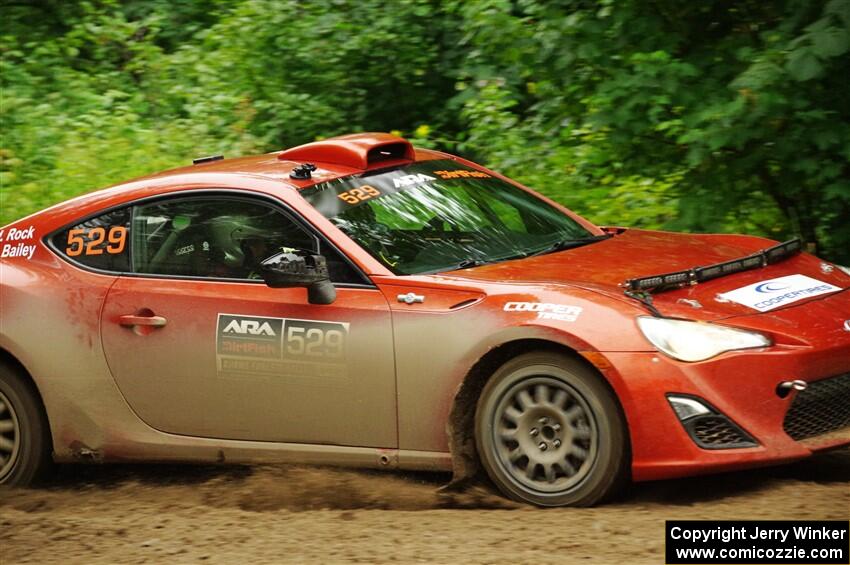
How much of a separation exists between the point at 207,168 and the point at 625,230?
6.94 feet

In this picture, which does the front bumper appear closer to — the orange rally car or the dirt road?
the orange rally car

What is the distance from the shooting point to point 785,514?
494cm

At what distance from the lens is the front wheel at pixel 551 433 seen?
5.25m

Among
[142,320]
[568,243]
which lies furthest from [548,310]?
[142,320]

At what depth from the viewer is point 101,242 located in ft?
21.6

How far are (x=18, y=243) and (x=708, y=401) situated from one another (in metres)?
3.57

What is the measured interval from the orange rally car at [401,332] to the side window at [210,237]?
0.01m

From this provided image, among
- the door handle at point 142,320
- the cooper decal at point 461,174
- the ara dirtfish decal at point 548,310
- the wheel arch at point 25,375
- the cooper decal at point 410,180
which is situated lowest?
the wheel arch at point 25,375

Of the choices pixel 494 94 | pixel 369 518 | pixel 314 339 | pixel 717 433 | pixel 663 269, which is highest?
pixel 494 94

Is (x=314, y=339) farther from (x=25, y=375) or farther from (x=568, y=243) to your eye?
(x=25, y=375)

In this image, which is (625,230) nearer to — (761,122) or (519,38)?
(761,122)

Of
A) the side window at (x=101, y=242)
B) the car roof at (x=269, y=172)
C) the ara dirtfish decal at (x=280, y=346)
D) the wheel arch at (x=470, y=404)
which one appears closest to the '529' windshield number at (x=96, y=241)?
the side window at (x=101, y=242)

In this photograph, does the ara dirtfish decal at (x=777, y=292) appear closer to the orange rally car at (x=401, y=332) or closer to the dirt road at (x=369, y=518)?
the orange rally car at (x=401, y=332)

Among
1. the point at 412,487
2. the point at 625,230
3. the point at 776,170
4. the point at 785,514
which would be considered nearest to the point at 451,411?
the point at 412,487
